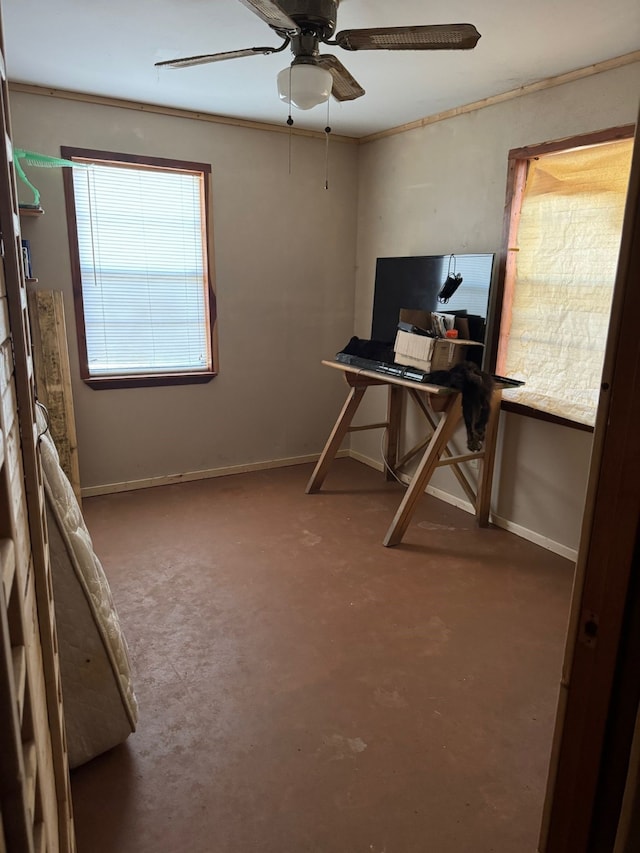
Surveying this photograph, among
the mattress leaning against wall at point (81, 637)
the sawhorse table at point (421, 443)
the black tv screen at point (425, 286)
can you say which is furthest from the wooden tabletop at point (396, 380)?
the mattress leaning against wall at point (81, 637)

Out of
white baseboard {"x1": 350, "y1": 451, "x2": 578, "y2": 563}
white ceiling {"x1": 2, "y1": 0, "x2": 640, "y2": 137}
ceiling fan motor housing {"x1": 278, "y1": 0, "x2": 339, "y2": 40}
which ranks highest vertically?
white ceiling {"x1": 2, "y1": 0, "x2": 640, "y2": 137}

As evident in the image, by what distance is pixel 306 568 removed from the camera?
301cm

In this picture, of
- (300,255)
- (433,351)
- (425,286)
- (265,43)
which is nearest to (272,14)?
(265,43)

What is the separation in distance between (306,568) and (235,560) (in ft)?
1.31

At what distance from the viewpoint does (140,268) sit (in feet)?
12.6

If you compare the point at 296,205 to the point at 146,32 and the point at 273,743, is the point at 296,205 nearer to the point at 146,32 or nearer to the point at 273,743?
the point at 146,32

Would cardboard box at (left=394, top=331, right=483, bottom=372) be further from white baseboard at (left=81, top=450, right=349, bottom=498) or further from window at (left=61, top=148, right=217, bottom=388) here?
white baseboard at (left=81, top=450, right=349, bottom=498)

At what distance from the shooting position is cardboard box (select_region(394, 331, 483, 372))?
10.4 ft

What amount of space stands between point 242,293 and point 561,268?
2.21m

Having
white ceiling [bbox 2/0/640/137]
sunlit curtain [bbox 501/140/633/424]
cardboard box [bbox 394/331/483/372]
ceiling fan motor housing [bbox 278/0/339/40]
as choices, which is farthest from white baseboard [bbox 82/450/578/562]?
ceiling fan motor housing [bbox 278/0/339/40]

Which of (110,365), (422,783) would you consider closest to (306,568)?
(422,783)

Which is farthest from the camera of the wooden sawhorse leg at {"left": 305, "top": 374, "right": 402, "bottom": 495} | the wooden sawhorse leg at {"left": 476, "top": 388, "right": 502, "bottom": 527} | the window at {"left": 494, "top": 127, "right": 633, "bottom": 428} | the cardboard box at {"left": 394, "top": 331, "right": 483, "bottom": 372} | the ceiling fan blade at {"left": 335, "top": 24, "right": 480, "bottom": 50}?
the wooden sawhorse leg at {"left": 305, "top": 374, "right": 402, "bottom": 495}

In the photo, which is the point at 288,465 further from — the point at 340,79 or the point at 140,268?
the point at 340,79

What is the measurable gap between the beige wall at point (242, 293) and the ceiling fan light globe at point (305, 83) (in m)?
1.91
